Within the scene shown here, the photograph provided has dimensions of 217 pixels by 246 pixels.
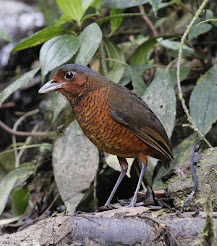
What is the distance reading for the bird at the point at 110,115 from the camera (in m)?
Result: 3.50

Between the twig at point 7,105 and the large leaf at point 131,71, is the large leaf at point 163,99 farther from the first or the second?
the twig at point 7,105

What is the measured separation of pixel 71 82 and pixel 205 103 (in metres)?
1.41

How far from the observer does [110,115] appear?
3549 millimetres

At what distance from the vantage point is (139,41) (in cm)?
609

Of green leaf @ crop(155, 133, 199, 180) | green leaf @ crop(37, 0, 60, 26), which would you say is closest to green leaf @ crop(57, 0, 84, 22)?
green leaf @ crop(155, 133, 199, 180)

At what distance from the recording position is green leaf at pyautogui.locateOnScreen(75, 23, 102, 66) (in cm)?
437

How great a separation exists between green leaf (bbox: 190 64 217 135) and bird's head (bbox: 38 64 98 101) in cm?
119

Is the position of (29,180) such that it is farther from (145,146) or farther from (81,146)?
(145,146)

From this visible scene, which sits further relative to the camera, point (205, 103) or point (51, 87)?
point (205, 103)

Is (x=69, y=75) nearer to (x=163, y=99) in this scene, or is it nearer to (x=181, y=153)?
(x=163, y=99)

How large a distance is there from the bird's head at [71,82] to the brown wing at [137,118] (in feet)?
0.76

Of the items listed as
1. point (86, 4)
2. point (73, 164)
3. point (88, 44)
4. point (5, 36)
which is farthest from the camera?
point (5, 36)

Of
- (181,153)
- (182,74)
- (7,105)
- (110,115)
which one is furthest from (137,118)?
(7,105)

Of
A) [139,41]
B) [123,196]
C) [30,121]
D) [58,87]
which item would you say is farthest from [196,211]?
[30,121]
